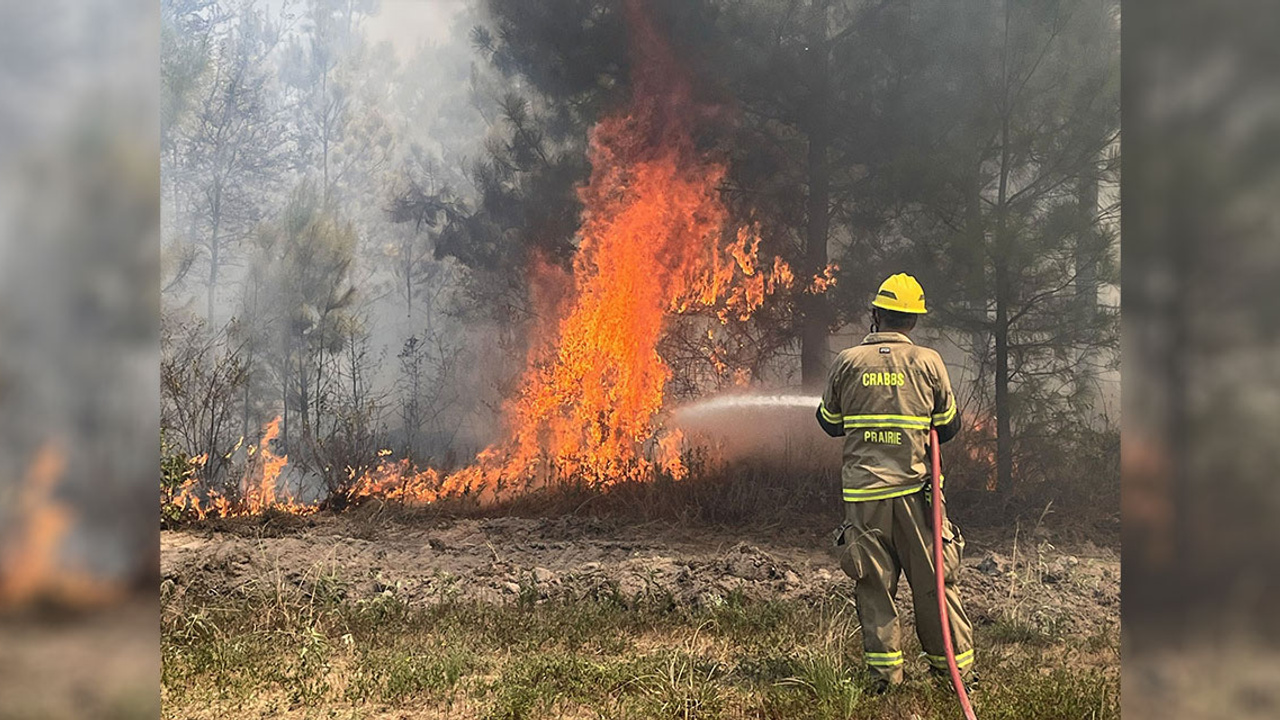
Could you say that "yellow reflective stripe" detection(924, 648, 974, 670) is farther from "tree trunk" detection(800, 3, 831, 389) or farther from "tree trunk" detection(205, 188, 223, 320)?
"tree trunk" detection(205, 188, 223, 320)

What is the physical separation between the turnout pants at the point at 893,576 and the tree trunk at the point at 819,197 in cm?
517

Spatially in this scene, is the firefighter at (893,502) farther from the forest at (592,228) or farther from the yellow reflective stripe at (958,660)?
the forest at (592,228)

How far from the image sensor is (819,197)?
10.2 metres

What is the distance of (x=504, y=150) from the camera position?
1104 centimetres

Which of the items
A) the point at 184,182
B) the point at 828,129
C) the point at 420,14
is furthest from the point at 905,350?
the point at 184,182

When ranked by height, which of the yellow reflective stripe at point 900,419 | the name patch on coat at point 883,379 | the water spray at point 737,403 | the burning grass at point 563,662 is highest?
the name patch on coat at point 883,379

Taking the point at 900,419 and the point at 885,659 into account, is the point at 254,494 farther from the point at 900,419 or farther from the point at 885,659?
the point at 900,419

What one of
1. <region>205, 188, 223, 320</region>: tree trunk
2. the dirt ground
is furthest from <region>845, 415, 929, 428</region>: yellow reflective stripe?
<region>205, 188, 223, 320</region>: tree trunk

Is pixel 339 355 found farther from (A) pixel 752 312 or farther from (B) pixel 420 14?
(A) pixel 752 312

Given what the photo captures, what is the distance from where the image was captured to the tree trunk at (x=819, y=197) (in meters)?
10.2

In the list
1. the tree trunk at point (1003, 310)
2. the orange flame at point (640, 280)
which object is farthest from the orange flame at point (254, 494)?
the tree trunk at point (1003, 310)

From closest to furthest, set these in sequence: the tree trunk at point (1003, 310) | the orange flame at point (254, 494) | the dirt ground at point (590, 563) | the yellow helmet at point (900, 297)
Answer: the yellow helmet at point (900, 297), the dirt ground at point (590, 563), the tree trunk at point (1003, 310), the orange flame at point (254, 494)

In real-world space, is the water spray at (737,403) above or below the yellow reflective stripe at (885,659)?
above
